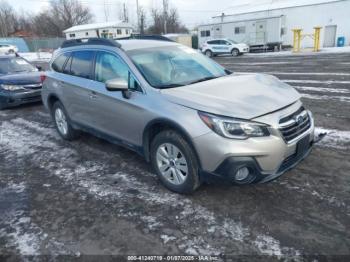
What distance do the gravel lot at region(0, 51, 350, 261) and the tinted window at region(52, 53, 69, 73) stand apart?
65.4 inches

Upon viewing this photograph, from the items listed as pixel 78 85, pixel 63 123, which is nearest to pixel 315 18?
Result: pixel 63 123

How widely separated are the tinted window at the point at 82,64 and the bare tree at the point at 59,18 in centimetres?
8190

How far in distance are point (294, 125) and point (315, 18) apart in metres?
33.5

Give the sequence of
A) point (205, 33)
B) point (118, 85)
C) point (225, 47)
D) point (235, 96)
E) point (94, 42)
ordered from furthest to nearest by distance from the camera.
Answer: point (205, 33), point (225, 47), point (94, 42), point (118, 85), point (235, 96)

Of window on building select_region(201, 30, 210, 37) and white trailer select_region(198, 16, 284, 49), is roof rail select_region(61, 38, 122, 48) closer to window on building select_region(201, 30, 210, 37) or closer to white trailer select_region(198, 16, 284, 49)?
white trailer select_region(198, 16, 284, 49)

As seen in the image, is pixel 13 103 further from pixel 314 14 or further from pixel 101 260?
pixel 314 14

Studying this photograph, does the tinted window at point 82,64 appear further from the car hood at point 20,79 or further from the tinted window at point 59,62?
the car hood at point 20,79

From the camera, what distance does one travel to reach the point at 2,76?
9.09 meters

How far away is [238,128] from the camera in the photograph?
3082mm

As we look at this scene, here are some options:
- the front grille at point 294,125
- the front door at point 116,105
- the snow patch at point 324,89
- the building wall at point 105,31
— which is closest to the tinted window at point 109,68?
the front door at point 116,105

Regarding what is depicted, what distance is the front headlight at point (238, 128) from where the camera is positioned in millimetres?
3078

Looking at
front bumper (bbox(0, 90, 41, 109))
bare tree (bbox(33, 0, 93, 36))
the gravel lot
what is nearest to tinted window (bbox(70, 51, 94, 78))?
the gravel lot

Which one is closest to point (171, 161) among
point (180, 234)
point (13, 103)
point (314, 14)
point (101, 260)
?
point (180, 234)

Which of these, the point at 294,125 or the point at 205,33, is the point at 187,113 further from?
the point at 205,33
